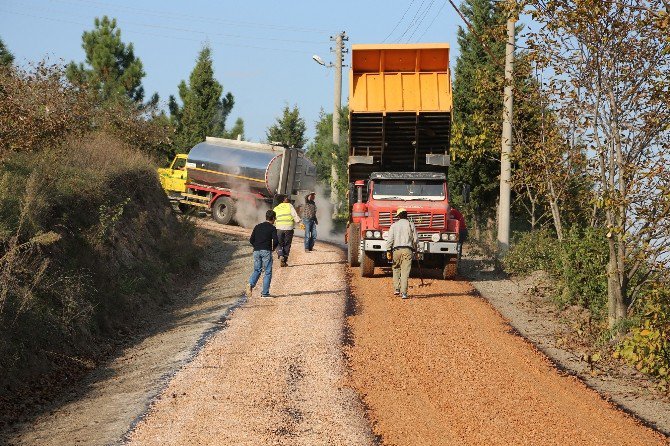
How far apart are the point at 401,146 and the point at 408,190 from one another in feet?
4.46

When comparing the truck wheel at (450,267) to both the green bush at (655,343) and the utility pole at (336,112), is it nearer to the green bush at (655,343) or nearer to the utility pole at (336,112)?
the green bush at (655,343)

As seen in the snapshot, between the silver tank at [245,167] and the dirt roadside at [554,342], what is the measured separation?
13748 mm

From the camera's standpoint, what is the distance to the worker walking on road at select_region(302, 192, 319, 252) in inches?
1126

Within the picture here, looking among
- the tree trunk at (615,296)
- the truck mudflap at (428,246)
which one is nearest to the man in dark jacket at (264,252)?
the truck mudflap at (428,246)

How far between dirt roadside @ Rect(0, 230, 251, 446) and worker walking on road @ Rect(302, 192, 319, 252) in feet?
21.3

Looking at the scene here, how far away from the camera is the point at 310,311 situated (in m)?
18.2

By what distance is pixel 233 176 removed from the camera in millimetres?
39406

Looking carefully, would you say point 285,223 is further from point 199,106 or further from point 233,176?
point 199,106

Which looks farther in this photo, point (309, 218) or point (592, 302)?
point (309, 218)

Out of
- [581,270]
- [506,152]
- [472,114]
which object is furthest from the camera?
[472,114]

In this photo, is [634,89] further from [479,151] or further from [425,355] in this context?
[479,151]

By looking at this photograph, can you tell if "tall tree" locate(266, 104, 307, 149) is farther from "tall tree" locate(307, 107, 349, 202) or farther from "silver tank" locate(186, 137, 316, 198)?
"silver tank" locate(186, 137, 316, 198)

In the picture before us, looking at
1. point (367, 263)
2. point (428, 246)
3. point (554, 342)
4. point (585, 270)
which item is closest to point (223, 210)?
point (367, 263)

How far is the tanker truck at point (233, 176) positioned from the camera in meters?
38.6
